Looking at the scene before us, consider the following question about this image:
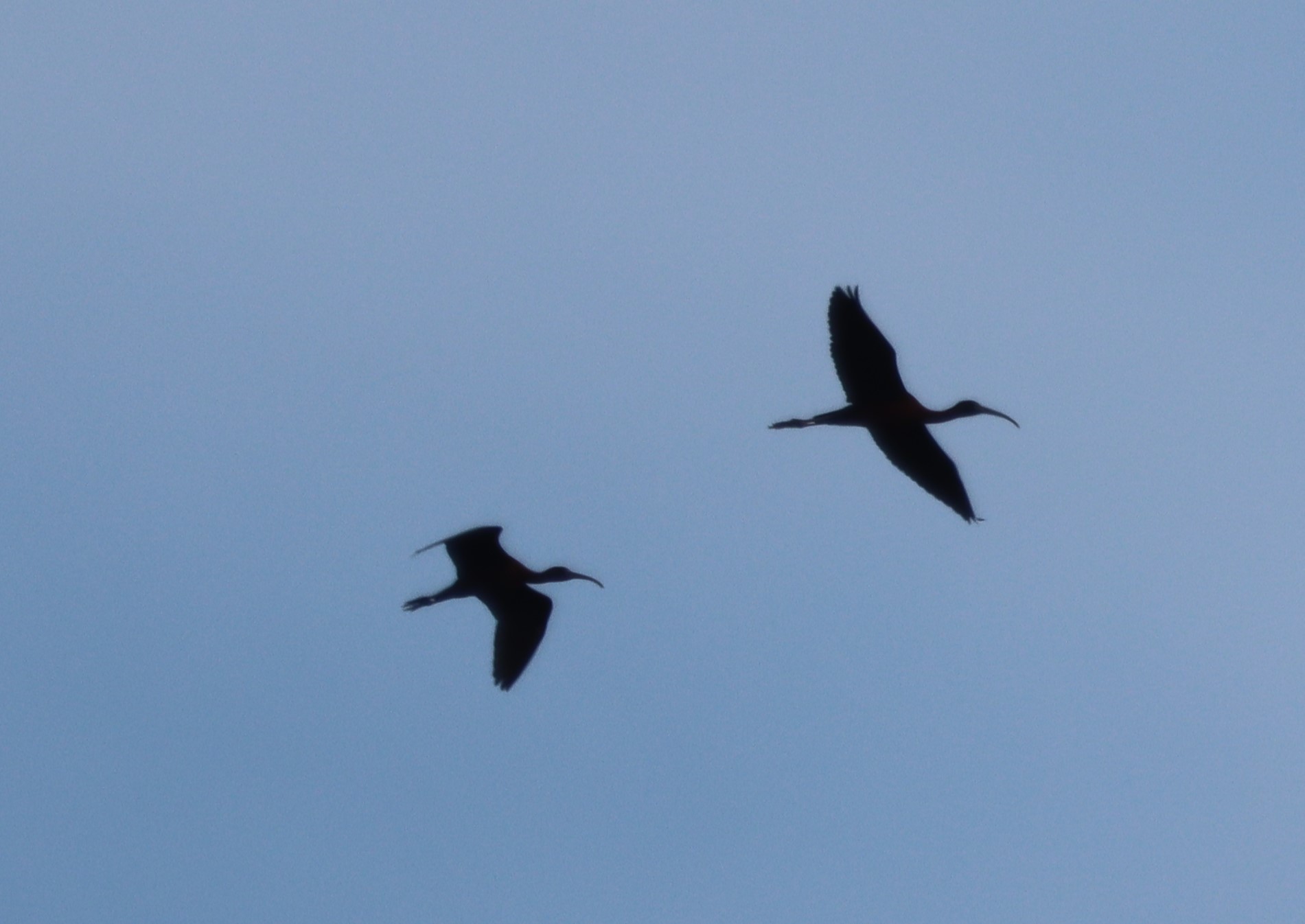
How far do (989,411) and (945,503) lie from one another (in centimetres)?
113

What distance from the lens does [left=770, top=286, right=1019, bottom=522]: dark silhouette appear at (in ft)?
60.8

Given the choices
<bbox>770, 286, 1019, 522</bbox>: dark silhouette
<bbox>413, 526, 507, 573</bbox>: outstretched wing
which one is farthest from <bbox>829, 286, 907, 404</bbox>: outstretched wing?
<bbox>413, 526, 507, 573</bbox>: outstretched wing

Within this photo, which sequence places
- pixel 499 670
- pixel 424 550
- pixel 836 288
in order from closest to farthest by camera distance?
1. pixel 424 550
2. pixel 836 288
3. pixel 499 670

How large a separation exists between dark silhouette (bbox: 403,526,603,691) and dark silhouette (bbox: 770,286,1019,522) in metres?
3.22

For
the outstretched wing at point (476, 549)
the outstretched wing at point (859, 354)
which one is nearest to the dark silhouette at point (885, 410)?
the outstretched wing at point (859, 354)

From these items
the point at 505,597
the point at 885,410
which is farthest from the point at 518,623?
the point at 885,410

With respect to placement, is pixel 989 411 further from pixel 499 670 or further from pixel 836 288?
pixel 499 670

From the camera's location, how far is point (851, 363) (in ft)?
61.6

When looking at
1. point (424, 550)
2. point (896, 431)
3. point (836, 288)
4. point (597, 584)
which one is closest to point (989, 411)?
point (896, 431)

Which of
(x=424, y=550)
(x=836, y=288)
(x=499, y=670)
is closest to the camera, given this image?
(x=424, y=550)

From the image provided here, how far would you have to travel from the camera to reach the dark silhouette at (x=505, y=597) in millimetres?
19812

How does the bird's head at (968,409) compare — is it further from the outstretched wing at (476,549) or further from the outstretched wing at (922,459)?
the outstretched wing at (476,549)

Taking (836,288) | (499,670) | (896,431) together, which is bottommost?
(499,670)

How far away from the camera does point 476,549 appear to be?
19.6 m
